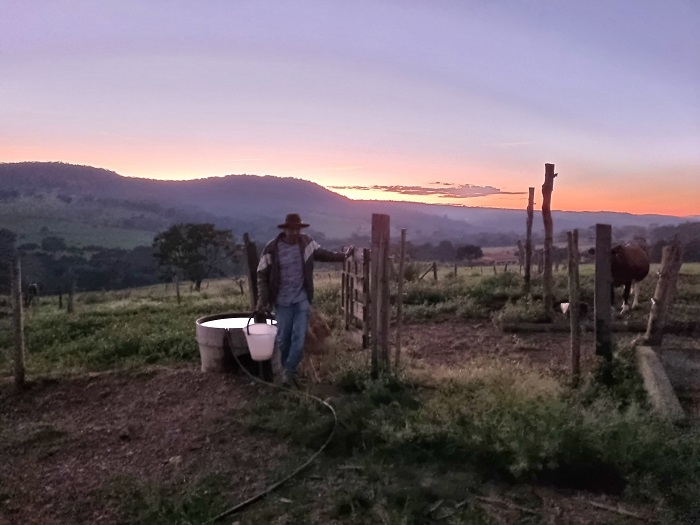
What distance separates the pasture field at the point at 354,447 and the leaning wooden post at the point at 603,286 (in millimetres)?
264

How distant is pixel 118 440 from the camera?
525 centimetres

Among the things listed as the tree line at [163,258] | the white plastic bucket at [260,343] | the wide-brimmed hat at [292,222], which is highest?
the wide-brimmed hat at [292,222]

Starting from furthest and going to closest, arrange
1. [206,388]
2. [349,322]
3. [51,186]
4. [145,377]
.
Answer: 1. [51,186]
2. [349,322]
3. [145,377]
4. [206,388]

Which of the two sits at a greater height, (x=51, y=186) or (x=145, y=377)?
(x=51, y=186)

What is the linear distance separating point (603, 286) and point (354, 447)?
3.50 metres

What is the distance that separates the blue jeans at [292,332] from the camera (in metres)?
6.36

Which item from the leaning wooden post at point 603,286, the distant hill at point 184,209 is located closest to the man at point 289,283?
the leaning wooden post at point 603,286

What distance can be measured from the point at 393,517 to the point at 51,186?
139m

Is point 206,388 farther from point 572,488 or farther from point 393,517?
point 572,488

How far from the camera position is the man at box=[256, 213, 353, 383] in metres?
6.35

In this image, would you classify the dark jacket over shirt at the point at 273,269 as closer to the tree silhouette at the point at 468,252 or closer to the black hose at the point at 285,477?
the black hose at the point at 285,477

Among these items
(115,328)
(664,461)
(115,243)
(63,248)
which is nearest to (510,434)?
(664,461)

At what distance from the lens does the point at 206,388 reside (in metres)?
6.41

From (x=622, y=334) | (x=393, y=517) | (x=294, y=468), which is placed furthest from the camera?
(x=622, y=334)
